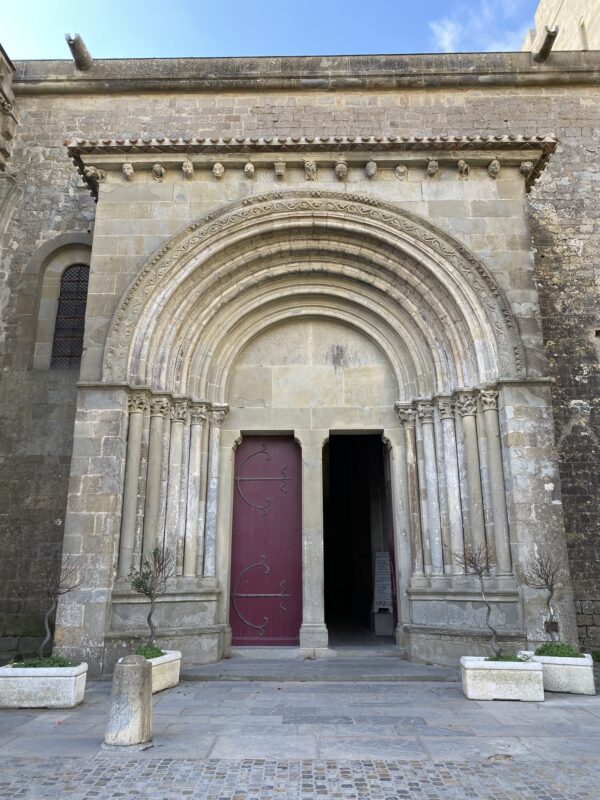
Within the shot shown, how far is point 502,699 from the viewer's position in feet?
20.9

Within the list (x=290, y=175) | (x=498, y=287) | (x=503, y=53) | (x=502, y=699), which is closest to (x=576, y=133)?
(x=503, y=53)

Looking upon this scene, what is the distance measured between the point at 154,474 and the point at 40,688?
3205 millimetres

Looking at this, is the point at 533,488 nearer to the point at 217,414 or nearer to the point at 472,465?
the point at 472,465

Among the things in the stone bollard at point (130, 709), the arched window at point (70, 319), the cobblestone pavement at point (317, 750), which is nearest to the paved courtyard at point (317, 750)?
the cobblestone pavement at point (317, 750)

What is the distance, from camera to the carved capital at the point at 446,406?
360 inches

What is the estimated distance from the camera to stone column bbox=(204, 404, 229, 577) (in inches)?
360

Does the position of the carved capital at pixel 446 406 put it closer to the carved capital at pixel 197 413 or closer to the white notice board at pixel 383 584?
the white notice board at pixel 383 584

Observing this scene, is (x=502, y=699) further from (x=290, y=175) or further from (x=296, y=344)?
(x=290, y=175)

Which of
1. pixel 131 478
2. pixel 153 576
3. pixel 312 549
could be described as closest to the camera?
pixel 153 576

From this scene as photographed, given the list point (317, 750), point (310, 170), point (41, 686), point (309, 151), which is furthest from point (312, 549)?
point (309, 151)

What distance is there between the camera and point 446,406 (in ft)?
30.1

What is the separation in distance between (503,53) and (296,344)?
8.17 meters

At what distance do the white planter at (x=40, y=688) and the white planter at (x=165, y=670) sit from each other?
0.81 meters

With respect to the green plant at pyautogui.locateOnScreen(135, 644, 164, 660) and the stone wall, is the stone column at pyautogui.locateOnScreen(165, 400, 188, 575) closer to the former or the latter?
the green plant at pyautogui.locateOnScreen(135, 644, 164, 660)
